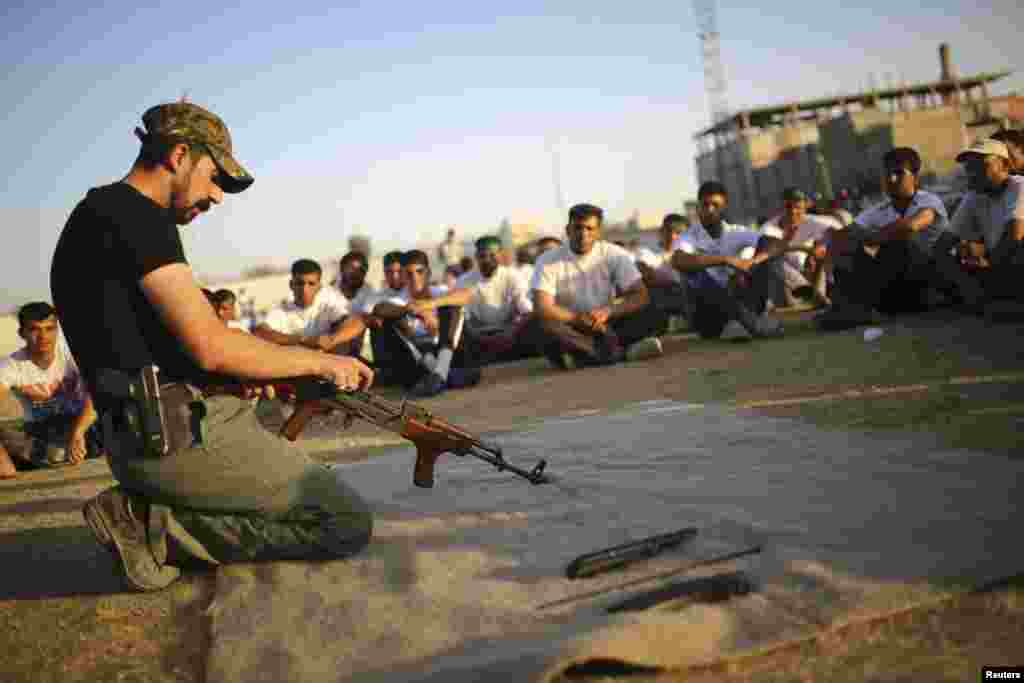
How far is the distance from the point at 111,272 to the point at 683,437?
2.58m

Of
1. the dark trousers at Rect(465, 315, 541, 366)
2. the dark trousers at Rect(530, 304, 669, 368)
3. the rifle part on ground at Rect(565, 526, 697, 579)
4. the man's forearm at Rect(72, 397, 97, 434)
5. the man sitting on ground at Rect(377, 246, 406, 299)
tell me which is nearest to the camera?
the rifle part on ground at Rect(565, 526, 697, 579)

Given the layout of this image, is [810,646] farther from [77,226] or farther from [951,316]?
[951,316]

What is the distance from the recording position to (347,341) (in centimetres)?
742

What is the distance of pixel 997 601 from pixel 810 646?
0.47 m

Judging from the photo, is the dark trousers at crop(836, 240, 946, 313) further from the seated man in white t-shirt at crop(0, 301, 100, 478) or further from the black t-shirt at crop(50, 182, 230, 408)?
the seated man in white t-shirt at crop(0, 301, 100, 478)

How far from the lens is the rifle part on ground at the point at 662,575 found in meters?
1.87

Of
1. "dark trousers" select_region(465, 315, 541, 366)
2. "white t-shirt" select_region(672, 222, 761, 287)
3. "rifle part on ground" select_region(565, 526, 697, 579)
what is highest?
"white t-shirt" select_region(672, 222, 761, 287)

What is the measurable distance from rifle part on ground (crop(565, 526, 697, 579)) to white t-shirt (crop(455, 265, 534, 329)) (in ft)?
21.0

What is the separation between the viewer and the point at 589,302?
23.8 feet

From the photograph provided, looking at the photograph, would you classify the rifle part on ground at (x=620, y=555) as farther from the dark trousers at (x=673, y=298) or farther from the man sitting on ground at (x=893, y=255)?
the dark trousers at (x=673, y=298)


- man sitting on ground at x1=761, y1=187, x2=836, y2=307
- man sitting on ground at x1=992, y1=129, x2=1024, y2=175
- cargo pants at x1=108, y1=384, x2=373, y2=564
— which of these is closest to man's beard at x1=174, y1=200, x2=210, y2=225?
cargo pants at x1=108, y1=384, x2=373, y2=564

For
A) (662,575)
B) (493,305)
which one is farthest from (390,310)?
(662,575)

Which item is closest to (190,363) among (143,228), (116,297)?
(116,297)

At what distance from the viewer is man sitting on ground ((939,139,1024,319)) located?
5422mm
